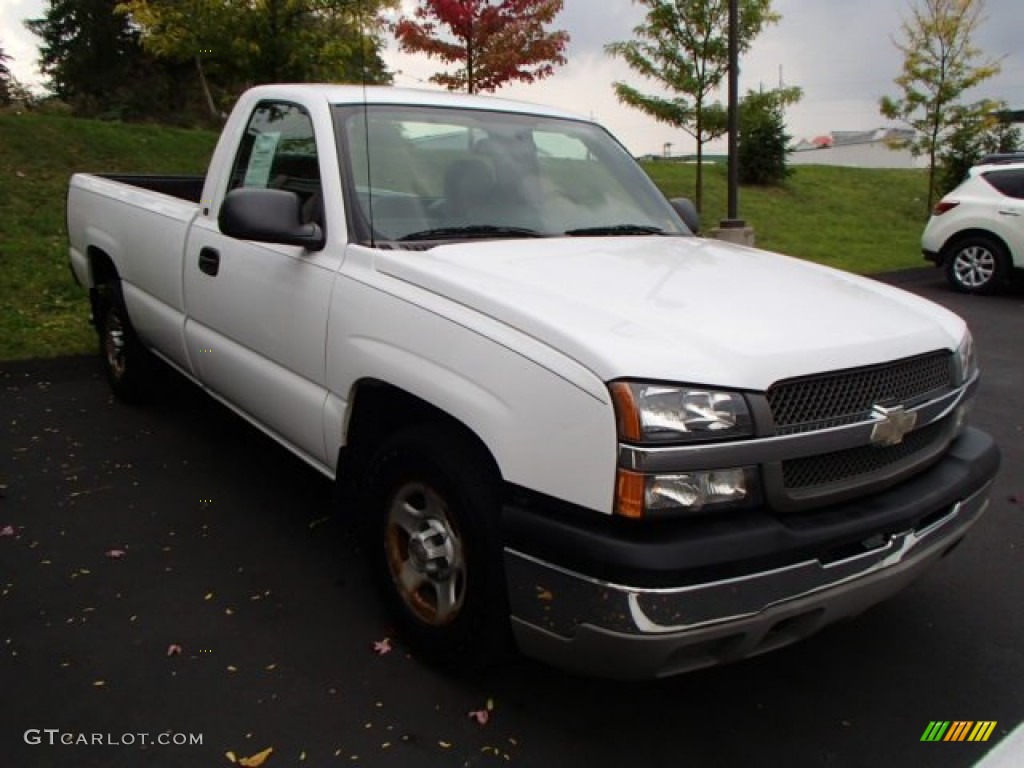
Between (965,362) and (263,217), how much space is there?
2.40 meters

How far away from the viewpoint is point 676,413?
205 cm

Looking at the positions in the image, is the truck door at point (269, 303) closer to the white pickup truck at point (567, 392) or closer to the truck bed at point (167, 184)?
the white pickup truck at point (567, 392)

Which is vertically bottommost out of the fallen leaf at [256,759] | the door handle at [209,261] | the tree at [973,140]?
the fallen leaf at [256,759]

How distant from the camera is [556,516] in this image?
2.12 m

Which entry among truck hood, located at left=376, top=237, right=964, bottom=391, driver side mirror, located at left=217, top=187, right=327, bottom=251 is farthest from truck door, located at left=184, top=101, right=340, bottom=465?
truck hood, located at left=376, top=237, right=964, bottom=391

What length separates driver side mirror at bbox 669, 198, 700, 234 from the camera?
3.96 m

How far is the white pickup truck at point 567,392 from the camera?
2.05 metres

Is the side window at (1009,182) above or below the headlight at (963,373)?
above

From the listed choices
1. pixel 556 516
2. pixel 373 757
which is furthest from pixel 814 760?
pixel 373 757

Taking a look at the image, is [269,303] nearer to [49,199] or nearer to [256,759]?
[256,759]

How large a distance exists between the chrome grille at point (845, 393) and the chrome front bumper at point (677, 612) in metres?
0.36

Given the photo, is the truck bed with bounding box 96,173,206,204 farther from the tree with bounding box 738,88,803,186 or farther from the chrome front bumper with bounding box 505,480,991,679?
the tree with bounding box 738,88,803,186

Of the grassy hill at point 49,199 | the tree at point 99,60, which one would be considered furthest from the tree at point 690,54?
the tree at point 99,60

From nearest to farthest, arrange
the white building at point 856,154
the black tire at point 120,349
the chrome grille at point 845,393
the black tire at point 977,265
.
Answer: the chrome grille at point 845,393
the black tire at point 120,349
the black tire at point 977,265
the white building at point 856,154
